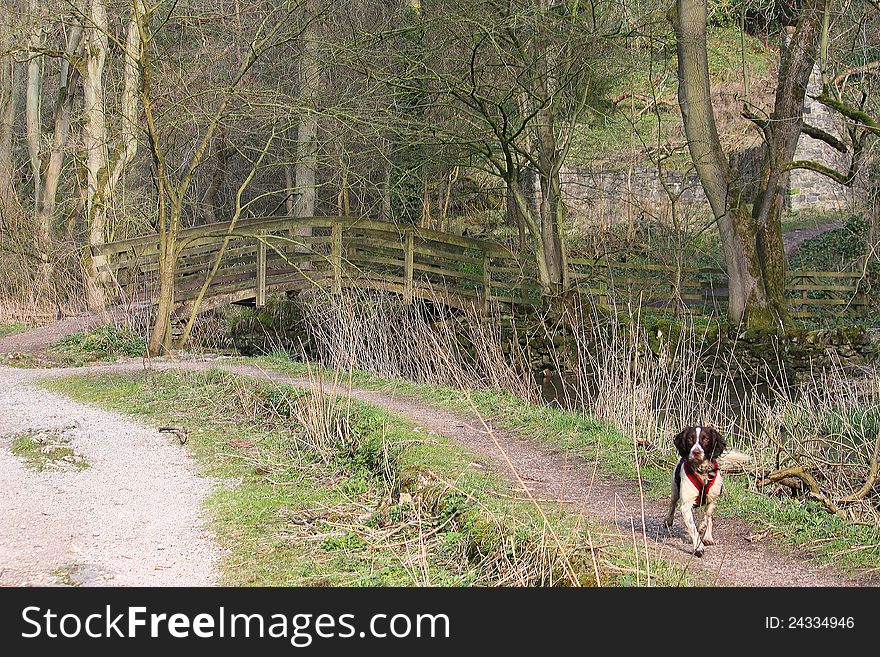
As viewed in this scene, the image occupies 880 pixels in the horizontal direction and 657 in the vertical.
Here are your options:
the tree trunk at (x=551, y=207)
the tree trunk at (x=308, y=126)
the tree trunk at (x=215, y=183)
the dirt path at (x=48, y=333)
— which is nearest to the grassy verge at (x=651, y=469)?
the dirt path at (x=48, y=333)

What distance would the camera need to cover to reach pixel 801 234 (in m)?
25.8

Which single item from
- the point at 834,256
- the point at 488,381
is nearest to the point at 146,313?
the point at 488,381

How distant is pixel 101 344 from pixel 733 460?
1107 cm

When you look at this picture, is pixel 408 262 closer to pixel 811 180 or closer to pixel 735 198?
pixel 735 198

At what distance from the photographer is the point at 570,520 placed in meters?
6.43

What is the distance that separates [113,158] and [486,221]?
10826 mm

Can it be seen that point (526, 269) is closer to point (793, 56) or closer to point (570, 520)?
point (793, 56)

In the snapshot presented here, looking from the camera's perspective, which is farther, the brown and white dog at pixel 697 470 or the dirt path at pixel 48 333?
the dirt path at pixel 48 333

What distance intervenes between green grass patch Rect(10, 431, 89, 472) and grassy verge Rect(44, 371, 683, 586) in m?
1.02

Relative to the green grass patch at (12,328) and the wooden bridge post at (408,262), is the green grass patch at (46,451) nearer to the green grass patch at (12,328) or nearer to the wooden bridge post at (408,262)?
the green grass patch at (12,328)

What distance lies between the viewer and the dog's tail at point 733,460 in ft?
20.4

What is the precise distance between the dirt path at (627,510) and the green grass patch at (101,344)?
5652mm

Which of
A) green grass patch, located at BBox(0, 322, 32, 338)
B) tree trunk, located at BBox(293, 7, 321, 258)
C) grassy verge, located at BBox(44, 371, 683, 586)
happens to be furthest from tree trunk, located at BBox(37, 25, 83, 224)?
grassy verge, located at BBox(44, 371, 683, 586)
